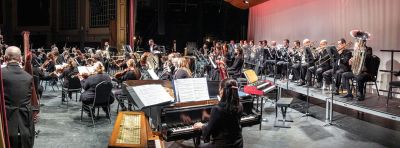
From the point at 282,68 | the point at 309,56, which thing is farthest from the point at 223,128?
the point at 282,68

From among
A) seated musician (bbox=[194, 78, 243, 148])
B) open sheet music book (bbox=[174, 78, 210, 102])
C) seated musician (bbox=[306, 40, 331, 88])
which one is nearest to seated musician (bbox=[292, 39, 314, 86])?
seated musician (bbox=[306, 40, 331, 88])

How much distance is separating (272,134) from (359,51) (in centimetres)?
242

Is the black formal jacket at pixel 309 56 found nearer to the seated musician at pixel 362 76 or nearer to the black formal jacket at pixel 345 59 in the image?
the black formal jacket at pixel 345 59

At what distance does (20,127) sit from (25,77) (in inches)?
20.7

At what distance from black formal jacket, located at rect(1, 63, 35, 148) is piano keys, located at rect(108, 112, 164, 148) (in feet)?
2.97

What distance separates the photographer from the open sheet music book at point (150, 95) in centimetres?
432

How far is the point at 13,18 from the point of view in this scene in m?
24.0

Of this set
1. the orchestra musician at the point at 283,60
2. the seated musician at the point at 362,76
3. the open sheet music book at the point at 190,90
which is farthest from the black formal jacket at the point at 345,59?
the open sheet music book at the point at 190,90

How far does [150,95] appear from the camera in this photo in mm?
4418

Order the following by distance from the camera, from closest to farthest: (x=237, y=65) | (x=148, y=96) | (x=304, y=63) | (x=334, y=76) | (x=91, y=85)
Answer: (x=148, y=96) → (x=91, y=85) → (x=334, y=76) → (x=304, y=63) → (x=237, y=65)

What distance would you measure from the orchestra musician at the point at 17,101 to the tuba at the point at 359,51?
595 cm

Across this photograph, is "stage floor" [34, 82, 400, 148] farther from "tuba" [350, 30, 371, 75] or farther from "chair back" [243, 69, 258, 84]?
"tuba" [350, 30, 371, 75]

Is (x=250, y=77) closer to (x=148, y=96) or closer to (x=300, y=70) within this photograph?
(x=300, y=70)

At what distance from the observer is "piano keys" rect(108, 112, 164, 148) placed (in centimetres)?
446
